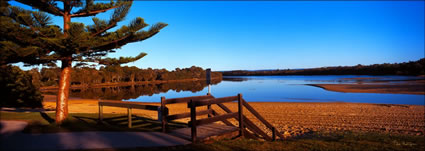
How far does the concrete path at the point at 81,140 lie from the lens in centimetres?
502

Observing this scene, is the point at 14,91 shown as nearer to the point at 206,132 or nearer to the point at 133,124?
the point at 133,124

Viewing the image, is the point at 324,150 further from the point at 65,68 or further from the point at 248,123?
the point at 65,68

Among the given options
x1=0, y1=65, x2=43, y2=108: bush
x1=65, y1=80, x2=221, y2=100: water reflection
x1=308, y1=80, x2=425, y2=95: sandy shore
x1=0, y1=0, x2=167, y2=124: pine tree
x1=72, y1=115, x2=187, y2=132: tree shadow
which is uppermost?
x1=0, y1=0, x2=167, y2=124: pine tree

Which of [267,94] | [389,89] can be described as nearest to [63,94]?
[267,94]

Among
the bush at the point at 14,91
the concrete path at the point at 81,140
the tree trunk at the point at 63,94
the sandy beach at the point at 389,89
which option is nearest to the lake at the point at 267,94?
the sandy beach at the point at 389,89

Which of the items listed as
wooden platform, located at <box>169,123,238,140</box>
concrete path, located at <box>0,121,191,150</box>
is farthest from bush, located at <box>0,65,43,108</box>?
wooden platform, located at <box>169,123,238,140</box>

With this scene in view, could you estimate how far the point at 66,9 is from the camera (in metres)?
7.74

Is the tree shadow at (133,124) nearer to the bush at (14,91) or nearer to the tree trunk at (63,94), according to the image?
the tree trunk at (63,94)

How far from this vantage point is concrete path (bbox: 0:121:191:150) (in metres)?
5.02

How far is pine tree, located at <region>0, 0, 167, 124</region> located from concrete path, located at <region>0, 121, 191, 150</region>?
173 centimetres

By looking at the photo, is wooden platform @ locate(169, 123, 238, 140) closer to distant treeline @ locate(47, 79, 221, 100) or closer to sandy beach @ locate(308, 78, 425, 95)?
distant treeline @ locate(47, 79, 221, 100)

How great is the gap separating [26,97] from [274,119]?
15243 mm

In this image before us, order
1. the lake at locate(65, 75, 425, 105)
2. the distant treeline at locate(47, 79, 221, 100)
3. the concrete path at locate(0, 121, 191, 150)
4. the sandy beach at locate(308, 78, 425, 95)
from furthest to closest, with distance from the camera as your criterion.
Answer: the distant treeline at locate(47, 79, 221, 100) → the sandy beach at locate(308, 78, 425, 95) → the lake at locate(65, 75, 425, 105) → the concrete path at locate(0, 121, 191, 150)

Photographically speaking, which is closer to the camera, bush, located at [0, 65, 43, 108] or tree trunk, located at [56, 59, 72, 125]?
tree trunk, located at [56, 59, 72, 125]
